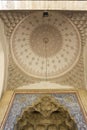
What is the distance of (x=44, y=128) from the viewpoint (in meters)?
3.28

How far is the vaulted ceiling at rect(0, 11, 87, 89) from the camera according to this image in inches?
162

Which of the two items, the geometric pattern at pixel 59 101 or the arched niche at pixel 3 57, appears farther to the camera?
the arched niche at pixel 3 57

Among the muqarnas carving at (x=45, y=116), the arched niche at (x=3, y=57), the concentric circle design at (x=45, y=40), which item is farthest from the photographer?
the concentric circle design at (x=45, y=40)

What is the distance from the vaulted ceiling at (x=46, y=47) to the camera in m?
4.11

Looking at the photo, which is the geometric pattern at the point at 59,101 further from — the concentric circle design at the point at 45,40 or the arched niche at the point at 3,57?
the concentric circle design at the point at 45,40

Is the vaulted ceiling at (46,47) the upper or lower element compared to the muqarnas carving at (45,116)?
upper

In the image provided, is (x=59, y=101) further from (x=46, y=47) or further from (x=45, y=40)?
(x=45, y=40)

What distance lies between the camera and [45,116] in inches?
133

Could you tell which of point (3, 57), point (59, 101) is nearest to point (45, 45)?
point (3, 57)

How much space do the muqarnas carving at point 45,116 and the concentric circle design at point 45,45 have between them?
141 centimetres

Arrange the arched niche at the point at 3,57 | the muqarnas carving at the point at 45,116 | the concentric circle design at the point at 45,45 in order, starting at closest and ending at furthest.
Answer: the muqarnas carving at the point at 45,116 → the arched niche at the point at 3,57 → the concentric circle design at the point at 45,45

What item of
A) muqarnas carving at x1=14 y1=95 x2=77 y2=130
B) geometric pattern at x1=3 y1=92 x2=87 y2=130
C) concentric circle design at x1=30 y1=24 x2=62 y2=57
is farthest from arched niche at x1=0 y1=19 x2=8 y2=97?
muqarnas carving at x1=14 y1=95 x2=77 y2=130

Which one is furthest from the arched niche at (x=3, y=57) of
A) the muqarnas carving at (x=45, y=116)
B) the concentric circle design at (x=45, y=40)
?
the muqarnas carving at (x=45, y=116)

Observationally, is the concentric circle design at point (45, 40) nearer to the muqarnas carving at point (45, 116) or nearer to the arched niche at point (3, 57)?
the arched niche at point (3, 57)
